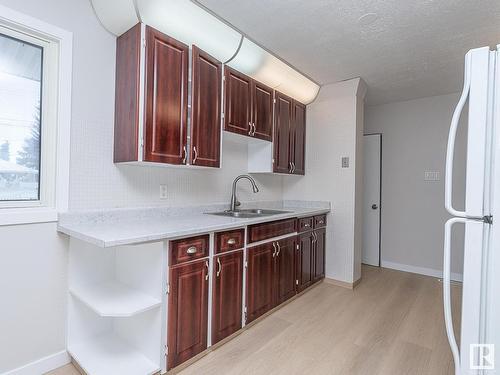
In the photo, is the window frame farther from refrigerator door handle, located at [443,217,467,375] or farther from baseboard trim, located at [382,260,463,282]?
baseboard trim, located at [382,260,463,282]

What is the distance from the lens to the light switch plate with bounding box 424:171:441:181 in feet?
12.0

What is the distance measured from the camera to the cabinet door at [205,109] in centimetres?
207

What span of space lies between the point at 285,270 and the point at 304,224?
1.84ft

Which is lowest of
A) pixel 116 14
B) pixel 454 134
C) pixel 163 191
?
pixel 163 191

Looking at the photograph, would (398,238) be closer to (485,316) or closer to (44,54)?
(485,316)

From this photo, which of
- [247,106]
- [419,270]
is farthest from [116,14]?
[419,270]

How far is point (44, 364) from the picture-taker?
5.52 feet

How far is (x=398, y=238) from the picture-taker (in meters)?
3.97

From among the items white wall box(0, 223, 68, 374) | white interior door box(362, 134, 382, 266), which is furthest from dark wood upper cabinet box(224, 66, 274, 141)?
white interior door box(362, 134, 382, 266)

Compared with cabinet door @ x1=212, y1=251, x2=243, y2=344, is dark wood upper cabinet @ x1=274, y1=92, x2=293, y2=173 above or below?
above

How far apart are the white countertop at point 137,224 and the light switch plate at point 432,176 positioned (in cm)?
223

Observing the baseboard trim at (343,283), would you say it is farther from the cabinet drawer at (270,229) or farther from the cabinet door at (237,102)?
the cabinet door at (237,102)

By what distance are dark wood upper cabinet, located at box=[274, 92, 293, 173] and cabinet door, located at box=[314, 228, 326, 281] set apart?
0.85 metres

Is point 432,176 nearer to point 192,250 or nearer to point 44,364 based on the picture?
point 192,250
